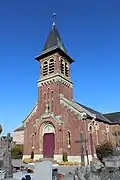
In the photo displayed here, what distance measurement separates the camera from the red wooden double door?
27609 mm

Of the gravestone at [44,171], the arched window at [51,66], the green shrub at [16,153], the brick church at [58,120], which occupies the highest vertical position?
the arched window at [51,66]

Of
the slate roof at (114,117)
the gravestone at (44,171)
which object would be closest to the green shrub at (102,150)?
the slate roof at (114,117)

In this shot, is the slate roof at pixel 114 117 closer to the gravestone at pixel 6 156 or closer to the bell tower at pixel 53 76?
the bell tower at pixel 53 76

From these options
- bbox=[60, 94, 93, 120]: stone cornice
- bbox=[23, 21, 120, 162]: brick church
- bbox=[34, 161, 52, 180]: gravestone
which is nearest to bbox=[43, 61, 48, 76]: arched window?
bbox=[23, 21, 120, 162]: brick church

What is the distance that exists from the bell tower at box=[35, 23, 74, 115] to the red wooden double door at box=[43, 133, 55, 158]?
3501 mm

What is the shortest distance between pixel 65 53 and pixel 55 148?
15253 mm

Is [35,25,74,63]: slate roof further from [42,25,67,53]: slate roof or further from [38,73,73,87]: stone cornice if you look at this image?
[38,73,73,87]: stone cornice

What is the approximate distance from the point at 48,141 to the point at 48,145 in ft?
1.86

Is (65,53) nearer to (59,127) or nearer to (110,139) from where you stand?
(59,127)

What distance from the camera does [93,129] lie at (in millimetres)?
28906

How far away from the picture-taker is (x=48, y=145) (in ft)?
92.5

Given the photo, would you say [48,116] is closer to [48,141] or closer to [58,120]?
[58,120]

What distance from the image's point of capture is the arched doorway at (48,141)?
1090 inches

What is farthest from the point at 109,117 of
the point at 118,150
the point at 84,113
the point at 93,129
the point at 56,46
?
the point at 118,150
